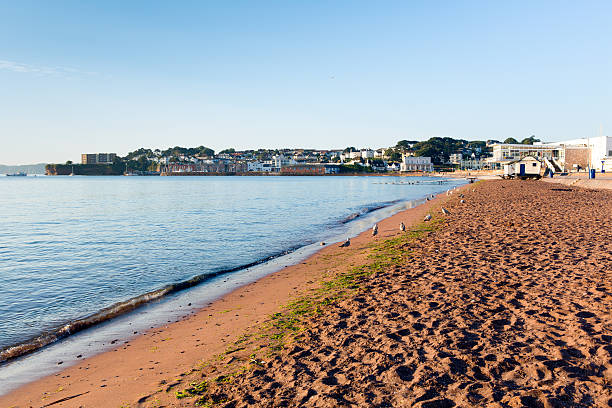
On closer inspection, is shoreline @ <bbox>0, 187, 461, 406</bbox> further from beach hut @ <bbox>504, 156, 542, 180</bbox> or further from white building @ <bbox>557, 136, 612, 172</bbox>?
white building @ <bbox>557, 136, 612, 172</bbox>

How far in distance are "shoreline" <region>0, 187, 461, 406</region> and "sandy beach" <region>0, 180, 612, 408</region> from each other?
3 centimetres

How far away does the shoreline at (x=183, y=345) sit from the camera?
17.4ft

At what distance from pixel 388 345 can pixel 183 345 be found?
3553 millimetres

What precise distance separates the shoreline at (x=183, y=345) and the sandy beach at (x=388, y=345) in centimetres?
3

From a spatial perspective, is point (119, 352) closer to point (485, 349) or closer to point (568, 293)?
point (485, 349)

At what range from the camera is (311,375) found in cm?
476

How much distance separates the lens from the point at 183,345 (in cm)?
662

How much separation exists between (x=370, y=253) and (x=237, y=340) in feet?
24.8

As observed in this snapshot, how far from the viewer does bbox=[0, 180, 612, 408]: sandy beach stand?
432 cm

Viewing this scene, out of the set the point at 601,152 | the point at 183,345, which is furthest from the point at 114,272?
the point at 601,152

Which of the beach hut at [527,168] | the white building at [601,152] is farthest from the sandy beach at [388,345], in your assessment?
the white building at [601,152]

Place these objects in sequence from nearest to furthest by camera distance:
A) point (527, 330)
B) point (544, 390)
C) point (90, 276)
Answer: point (544, 390) < point (527, 330) < point (90, 276)

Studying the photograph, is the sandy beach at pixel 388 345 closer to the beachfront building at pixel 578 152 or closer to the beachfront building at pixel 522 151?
the beachfront building at pixel 578 152

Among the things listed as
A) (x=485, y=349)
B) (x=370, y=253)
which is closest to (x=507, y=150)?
(x=370, y=253)
